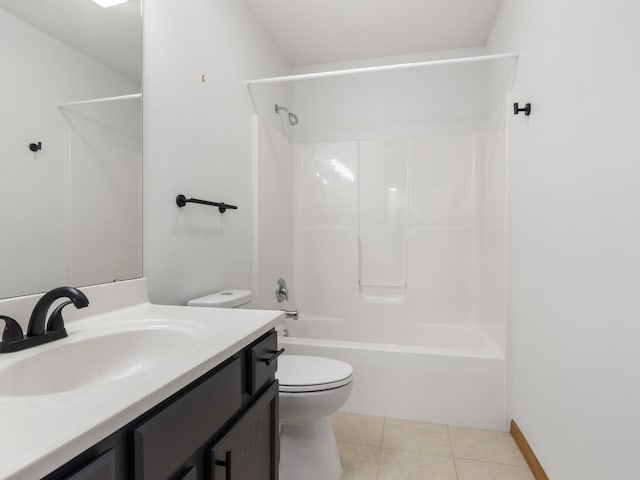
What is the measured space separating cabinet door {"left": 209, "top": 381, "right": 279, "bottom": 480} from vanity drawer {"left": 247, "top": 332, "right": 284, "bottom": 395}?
0.14 feet

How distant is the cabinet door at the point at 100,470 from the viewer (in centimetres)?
44

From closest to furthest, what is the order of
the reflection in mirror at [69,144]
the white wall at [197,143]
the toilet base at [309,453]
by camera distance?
the reflection in mirror at [69,144], the white wall at [197,143], the toilet base at [309,453]

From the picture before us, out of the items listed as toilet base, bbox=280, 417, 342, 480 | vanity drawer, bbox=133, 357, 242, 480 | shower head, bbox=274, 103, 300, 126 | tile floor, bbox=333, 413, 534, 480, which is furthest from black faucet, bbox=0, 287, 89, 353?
shower head, bbox=274, 103, 300, 126

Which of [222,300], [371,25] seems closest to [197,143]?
[222,300]

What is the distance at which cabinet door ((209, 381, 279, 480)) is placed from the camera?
0.78m

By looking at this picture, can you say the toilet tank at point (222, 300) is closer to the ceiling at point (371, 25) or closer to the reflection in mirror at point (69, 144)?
the reflection in mirror at point (69, 144)

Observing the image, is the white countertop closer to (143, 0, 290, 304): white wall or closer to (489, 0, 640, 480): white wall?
(143, 0, 290, 304): white wall

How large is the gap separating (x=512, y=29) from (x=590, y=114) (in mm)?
1172

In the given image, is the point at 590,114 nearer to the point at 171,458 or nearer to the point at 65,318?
the point at 171,458

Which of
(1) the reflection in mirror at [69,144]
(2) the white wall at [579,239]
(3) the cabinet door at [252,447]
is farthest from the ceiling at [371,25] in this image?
(3) the cabinet door at [252,447]

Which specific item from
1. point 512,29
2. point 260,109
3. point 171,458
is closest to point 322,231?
point 260,109

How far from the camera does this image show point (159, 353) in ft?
3.14

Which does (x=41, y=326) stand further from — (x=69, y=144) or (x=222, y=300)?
(x=222, y=300)

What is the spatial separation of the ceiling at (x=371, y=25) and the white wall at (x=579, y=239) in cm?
60
